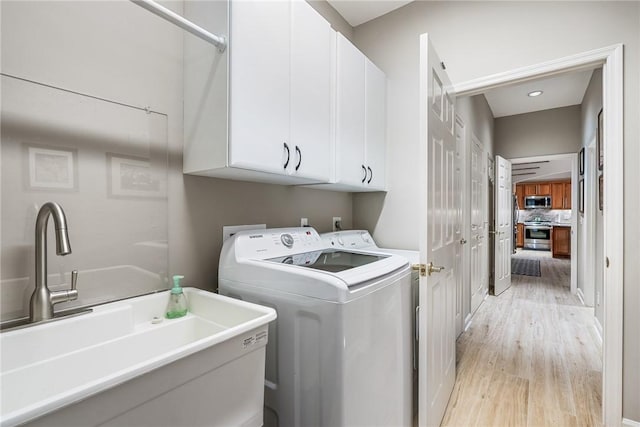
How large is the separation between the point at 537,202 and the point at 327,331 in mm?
10385

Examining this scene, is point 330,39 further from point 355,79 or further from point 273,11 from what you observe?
point 273,11

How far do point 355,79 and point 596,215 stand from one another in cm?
312

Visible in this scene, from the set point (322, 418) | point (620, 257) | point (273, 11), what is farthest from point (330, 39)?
point (620, 257)

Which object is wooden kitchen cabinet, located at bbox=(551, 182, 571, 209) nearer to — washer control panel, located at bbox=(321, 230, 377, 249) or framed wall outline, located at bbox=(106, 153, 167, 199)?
washer control panel, located at bbox=(321, 230, 377, 249)

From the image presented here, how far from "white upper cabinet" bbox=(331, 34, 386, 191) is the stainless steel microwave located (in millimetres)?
9184

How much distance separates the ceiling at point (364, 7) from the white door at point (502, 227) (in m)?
3.18

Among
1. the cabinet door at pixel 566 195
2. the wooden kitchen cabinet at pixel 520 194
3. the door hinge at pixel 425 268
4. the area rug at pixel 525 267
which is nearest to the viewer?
the door hinge at pixel 425 268

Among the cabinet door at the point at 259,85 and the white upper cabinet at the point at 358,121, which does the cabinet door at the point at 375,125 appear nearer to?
the white upper cabinet at the point at 358,121

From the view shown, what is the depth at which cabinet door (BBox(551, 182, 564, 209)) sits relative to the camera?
8.80m

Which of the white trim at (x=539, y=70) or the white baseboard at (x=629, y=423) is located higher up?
the white trim at (x=539, y=70)

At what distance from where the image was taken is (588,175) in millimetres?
3592

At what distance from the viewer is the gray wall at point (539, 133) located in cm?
435

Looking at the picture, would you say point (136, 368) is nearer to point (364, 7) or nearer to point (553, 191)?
point (364, 7)

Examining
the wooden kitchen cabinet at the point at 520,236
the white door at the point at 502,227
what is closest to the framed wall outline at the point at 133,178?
the white door at the point at 502,227
